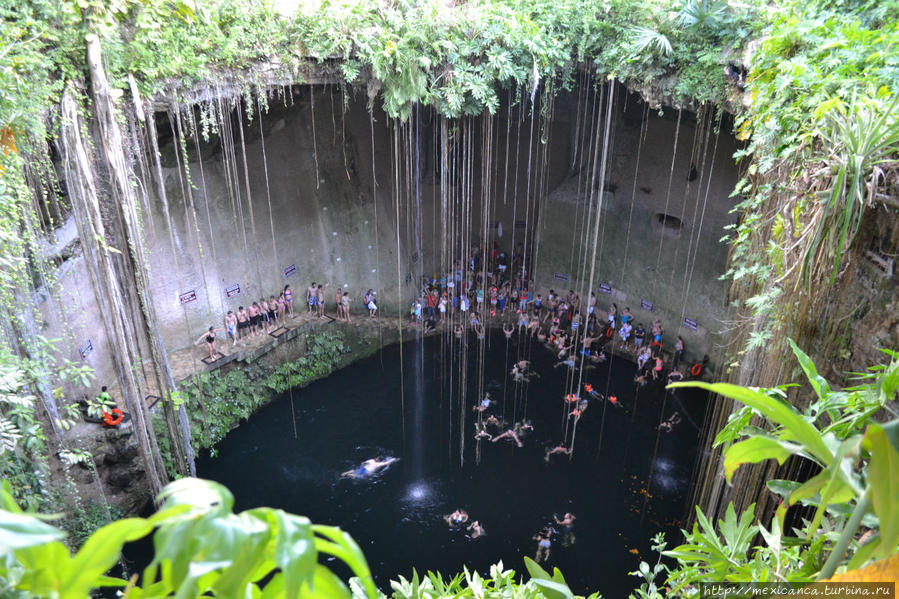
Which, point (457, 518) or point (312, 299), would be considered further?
point (312, 299)

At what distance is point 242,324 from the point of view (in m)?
8.88

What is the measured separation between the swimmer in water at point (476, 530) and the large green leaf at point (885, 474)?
5828mm

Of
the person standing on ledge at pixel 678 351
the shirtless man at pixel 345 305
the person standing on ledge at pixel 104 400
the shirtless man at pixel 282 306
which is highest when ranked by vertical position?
the person standing on ledge at pixel 104 400

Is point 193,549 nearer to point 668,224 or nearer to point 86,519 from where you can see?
point 86,519

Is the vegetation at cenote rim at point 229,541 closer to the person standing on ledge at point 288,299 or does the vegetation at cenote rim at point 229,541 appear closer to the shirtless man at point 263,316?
the shirtless man at point 263,316

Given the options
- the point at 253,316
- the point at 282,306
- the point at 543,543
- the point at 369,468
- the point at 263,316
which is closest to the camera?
the point at 543,543

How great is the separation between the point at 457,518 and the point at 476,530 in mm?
262

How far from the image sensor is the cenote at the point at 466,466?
6227 mm

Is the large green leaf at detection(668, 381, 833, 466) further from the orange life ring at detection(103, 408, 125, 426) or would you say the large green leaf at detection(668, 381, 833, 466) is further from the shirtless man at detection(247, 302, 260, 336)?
the shirtless man at detection(247, 302, 260, 336)

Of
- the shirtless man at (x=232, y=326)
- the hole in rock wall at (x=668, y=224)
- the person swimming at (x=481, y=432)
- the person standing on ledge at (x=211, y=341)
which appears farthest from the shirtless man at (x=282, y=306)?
the hole in rock wall at (x=668, y=224)

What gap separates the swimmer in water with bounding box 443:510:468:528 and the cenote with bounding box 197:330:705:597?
0.09m

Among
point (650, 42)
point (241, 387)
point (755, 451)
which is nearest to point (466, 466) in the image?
point (241, 387)

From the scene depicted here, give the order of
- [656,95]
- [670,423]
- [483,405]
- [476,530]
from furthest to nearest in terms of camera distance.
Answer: [483,405]
[670,423]
[656,95]
[476,530]

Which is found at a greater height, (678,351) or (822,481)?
(822,481)
